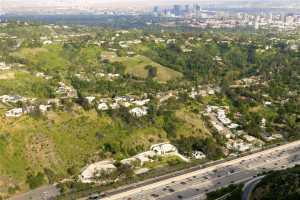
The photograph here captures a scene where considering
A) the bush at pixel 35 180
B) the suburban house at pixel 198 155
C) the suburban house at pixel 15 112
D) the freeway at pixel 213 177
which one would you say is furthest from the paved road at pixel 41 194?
the suburban house at pixel 198 155

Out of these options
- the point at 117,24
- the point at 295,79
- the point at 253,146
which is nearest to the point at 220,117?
the point at 253,146

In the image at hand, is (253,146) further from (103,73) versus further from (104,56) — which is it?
(104,56)

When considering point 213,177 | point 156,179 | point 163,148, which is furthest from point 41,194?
point 213,177

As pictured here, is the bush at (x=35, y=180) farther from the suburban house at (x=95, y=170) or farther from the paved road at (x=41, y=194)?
the suburban house at (x=95, y=170)

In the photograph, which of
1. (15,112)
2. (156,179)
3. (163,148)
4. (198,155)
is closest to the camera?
(156,179)

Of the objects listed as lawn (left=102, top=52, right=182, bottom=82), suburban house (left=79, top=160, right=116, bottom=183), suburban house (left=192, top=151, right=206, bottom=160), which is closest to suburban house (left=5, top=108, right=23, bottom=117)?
suburban house (left=79, top=160, right=116, bottom=183)

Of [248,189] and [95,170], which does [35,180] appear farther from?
[248,189]
